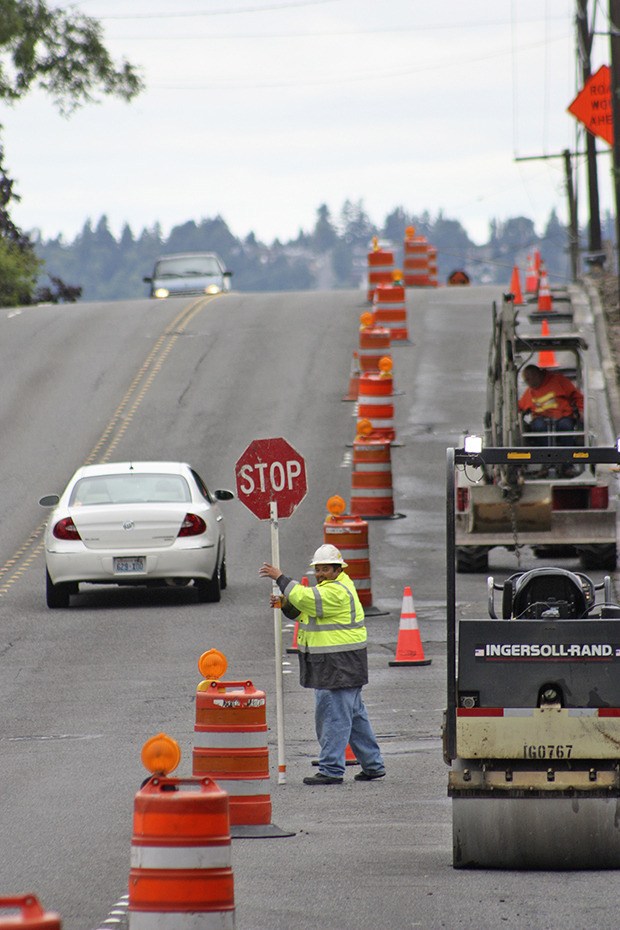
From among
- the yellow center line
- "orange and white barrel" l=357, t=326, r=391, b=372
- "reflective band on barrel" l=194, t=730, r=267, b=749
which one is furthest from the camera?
"orange and white barrel" l=357, t=326, r=391, b=372

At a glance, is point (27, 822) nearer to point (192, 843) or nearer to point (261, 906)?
point (261, 906)

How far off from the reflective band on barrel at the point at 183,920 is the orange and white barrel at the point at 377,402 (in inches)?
805

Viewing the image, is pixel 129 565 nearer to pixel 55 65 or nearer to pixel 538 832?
pixel 538 832

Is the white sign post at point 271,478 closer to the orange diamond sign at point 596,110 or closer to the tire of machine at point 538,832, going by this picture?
the tire of machine at point 538,832

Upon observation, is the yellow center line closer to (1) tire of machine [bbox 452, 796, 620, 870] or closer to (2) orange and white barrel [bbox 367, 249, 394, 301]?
(2) orange and white barrel [bbox 367, 249, 394, 301]

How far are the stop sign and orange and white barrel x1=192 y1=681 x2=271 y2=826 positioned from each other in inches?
103

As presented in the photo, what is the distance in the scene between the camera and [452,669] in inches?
363

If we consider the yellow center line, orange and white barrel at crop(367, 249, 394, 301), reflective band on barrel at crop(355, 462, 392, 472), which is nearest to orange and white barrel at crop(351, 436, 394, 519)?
reflective band on barrel at crop(355, 462, 392, 472)

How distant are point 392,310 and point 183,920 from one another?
3100 centimetres

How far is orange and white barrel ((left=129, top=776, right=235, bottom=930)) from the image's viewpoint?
7.11 m

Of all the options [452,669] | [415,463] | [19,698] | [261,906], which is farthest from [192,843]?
[415,463]

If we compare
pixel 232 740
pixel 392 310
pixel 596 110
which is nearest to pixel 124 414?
pixel 392 310

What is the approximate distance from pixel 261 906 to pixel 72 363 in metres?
28.1

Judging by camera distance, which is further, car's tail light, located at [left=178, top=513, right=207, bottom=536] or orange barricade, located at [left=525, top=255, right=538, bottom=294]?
orange barricade, located at [left=525, top=255, right=538, bottom=294]
